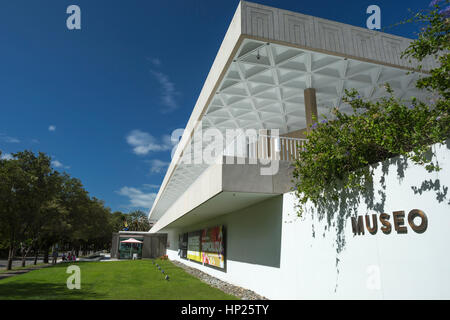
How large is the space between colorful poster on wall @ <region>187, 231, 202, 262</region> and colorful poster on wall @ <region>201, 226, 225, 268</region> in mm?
1005

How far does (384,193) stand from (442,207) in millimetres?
1028

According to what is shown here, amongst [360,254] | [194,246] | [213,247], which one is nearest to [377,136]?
[360,254]

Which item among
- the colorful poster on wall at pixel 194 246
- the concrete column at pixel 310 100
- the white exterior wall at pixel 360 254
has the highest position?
the concrete column at pixel 310 100

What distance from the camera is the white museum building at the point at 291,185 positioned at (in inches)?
172

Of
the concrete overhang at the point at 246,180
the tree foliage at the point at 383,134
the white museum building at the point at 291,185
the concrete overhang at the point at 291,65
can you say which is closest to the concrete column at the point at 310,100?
the white museum building at the point at 291,185

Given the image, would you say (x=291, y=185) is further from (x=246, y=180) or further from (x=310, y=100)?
(x=310, y=100)

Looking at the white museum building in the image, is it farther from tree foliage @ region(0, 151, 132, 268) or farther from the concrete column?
tree foliage @ region(0, 151, 132, 268)

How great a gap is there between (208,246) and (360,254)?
40.5ft

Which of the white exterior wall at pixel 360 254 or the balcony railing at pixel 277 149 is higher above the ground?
the balcony railing at pixel 277 149

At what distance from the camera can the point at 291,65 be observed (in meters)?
10.1

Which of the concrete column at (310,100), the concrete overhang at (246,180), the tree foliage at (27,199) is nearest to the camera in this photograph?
the concrete overhang at (246,180)

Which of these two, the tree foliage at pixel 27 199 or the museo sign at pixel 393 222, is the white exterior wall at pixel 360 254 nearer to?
the museo sign at pixel 393 222

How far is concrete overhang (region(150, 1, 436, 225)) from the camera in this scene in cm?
863

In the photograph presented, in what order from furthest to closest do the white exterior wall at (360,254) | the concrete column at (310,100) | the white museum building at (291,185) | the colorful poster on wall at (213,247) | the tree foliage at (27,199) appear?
the tree foliage at (27,199) < the colorful poster on wall at (213,247) < the concrete column at (310,100) < the white museum building at (291,185) < the white exterior wall at (360,254)
